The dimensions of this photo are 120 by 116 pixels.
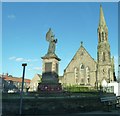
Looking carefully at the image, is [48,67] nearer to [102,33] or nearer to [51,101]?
[51,101]

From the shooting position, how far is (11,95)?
2477cm

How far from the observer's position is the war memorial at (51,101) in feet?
74.3

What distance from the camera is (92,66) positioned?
61.3 meters

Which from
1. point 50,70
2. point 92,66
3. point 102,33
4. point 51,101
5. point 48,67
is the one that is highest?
point 102,33

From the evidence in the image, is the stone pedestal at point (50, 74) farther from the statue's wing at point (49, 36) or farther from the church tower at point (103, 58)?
the church tower at point (103, 58)

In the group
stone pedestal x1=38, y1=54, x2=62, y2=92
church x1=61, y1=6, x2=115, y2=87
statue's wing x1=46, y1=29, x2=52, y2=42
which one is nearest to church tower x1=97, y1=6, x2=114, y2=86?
church x1=61, y1=6, x2=115, y2=87

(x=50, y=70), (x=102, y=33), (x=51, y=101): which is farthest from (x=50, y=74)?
(x=102, y=33)

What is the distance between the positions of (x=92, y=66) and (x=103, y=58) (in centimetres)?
315

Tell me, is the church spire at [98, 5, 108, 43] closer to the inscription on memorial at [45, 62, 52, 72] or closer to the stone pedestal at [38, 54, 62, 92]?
the stone pedestal at [38, 54, 62, 92]

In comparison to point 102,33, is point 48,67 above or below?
below

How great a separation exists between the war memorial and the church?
29.5 meters

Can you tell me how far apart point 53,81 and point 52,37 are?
560 centimetres

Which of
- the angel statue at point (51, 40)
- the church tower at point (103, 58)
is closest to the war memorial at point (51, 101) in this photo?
the angel statue at point (51, 40)

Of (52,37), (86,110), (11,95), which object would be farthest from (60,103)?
(52,37)
